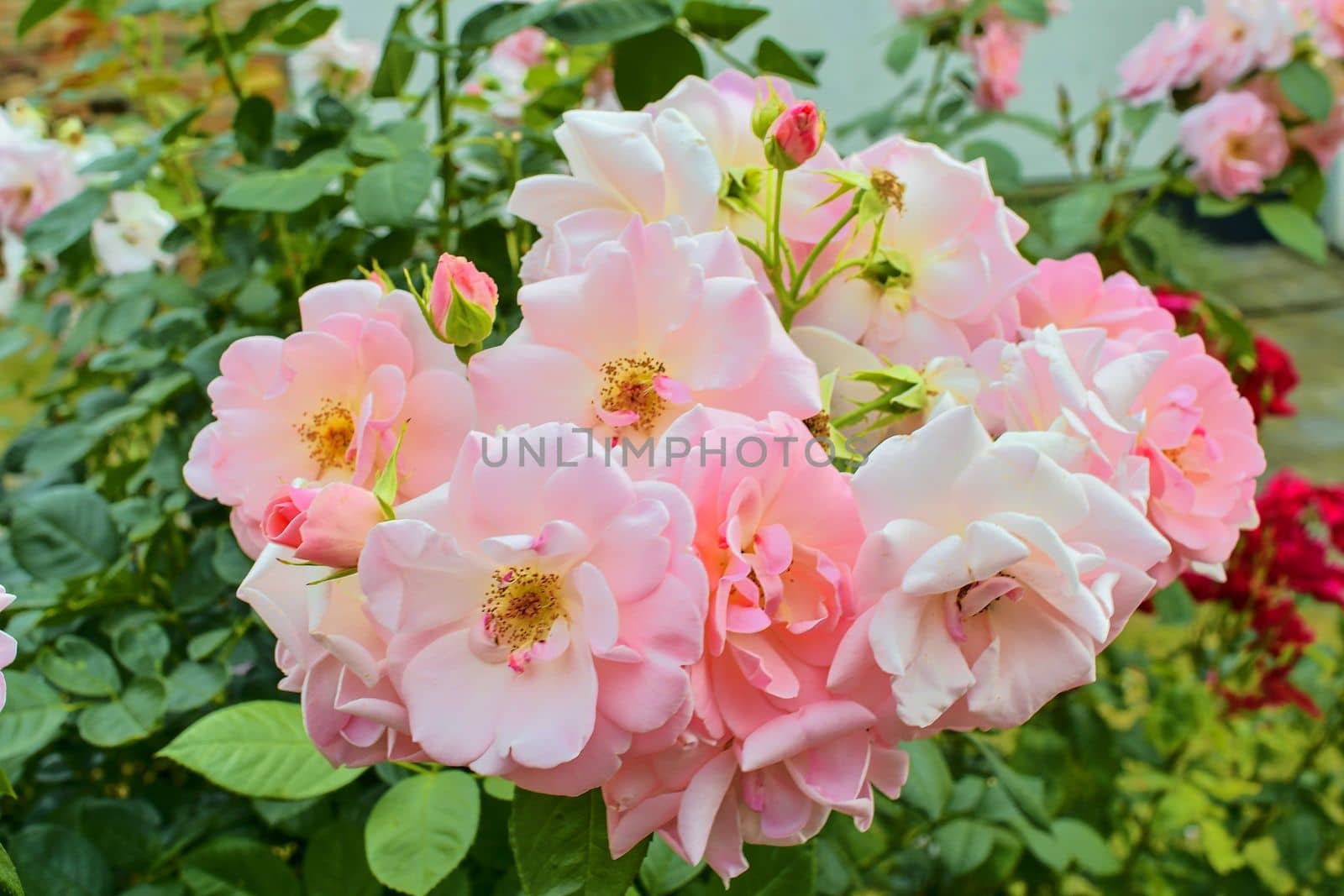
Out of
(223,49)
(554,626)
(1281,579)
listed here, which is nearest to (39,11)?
(223,49)

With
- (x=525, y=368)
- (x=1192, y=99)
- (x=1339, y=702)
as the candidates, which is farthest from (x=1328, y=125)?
(x=525, y=368)

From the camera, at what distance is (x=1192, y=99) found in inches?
41.5

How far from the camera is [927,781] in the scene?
0.73m

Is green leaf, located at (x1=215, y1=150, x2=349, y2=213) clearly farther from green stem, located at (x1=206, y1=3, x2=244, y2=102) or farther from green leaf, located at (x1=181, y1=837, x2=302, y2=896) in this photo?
green leaf, located at (x1=181, y1=837, x2=302, y2=896)

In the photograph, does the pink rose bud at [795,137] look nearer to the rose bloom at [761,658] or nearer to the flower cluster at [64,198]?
the rose bloom at [761,658]

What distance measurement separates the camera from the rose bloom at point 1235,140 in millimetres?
989

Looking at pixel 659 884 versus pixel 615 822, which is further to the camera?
pixel 659 884

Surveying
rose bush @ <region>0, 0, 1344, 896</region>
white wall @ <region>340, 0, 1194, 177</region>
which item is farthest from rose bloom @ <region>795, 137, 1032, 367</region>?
white wall @ <region>340, 0, 1194, 177</region>

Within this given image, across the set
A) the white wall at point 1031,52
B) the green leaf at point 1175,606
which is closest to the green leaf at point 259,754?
the green leaf at point 1175,606

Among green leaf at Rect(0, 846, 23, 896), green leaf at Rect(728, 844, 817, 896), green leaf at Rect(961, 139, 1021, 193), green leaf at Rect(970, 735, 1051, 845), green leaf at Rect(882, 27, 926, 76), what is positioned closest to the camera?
green leaf at Rect(0, 846, 23, 896)

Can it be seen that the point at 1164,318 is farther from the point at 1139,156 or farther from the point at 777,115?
the point at 1139,156

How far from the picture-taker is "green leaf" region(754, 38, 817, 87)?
0.69 m

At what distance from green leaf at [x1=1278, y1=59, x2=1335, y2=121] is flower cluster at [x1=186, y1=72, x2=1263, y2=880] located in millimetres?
659

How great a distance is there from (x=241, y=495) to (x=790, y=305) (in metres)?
0.22
